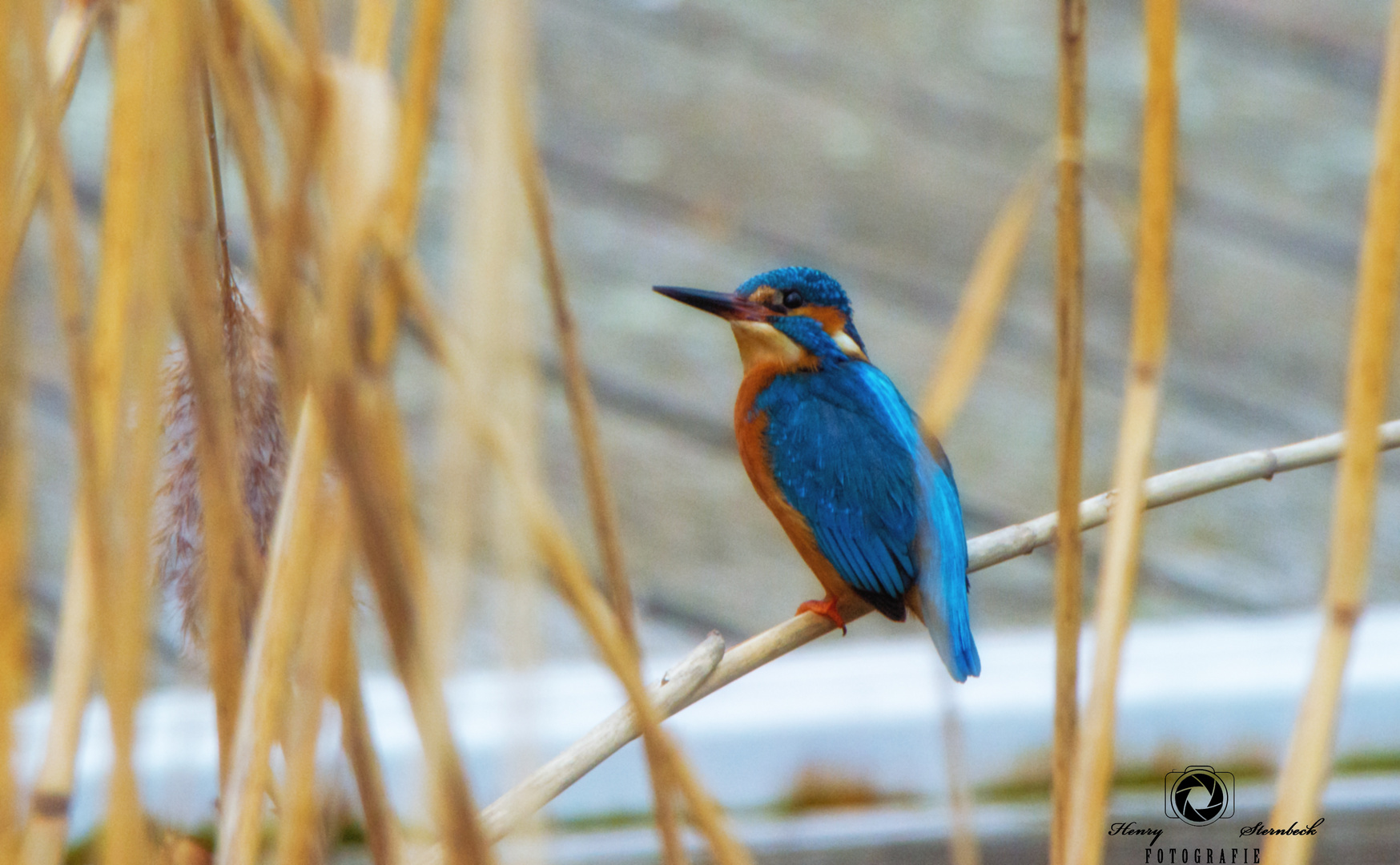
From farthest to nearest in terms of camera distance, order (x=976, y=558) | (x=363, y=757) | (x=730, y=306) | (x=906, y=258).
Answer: (x=906, y=258) < (x=730, y=306) < (x=976, y=558) < (x=363, y=757)

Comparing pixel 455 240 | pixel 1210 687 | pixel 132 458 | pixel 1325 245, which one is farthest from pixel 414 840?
pixel 1325 245

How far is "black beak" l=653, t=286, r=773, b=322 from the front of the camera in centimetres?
116

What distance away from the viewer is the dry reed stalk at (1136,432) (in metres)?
0.56

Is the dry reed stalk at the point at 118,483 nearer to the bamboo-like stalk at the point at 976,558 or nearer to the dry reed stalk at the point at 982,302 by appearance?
the bamboo-like stalk at the point at 976,558

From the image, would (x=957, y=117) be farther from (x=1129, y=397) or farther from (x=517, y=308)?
(x=517, y=308)

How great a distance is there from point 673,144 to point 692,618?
43.3 inches

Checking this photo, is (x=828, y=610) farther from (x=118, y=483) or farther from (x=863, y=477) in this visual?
(x=118, y=483)

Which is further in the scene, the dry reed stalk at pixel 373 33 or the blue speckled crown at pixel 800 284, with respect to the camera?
the blue speckled crown at pixel 800 284

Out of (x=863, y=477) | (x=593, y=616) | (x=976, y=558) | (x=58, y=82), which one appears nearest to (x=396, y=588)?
(x=593, y=616)

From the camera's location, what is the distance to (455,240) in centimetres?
44

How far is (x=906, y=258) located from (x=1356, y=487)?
1.83m

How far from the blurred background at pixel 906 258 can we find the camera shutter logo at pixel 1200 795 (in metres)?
0.07

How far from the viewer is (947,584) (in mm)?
1005

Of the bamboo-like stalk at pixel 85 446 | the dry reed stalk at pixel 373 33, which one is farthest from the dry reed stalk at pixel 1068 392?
the bamboo-like stalk at pixel 85 446
